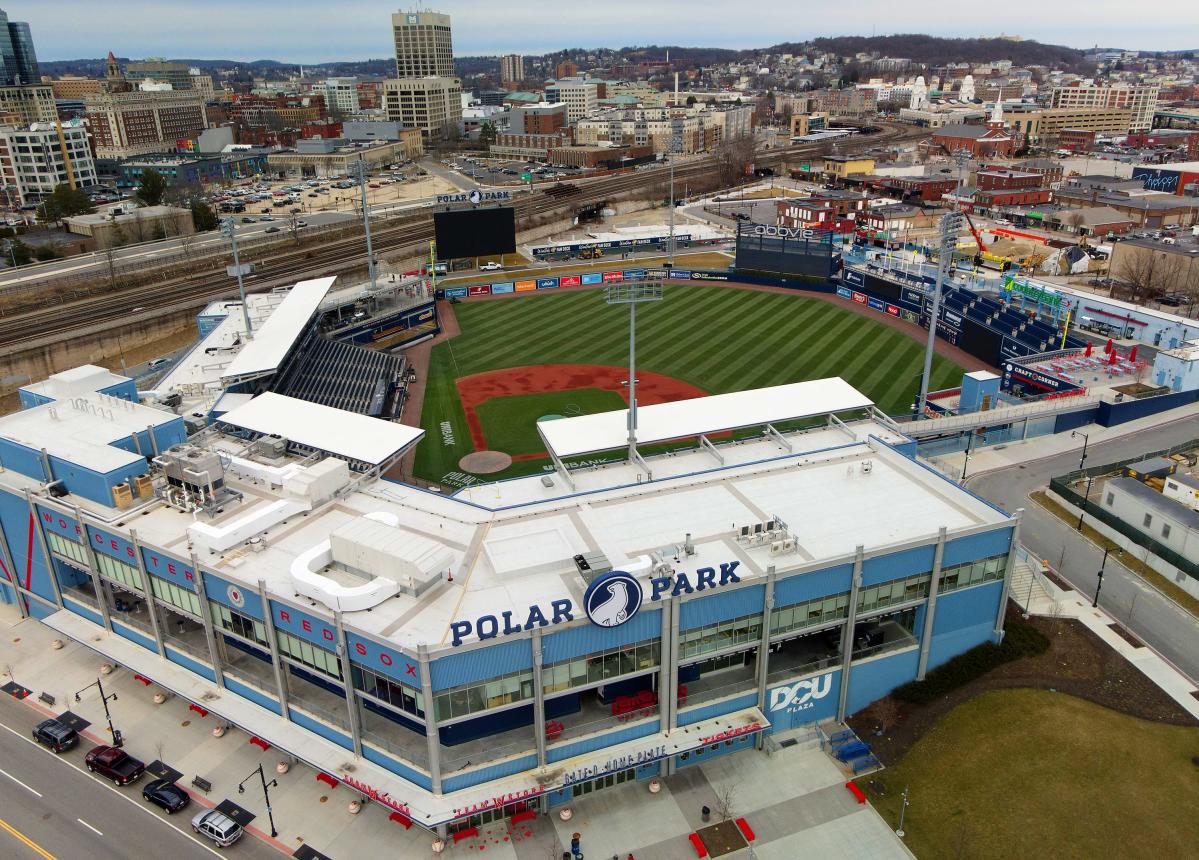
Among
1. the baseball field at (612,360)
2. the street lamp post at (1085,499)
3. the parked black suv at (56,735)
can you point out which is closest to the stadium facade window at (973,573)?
the street lamp post at (1085,499)

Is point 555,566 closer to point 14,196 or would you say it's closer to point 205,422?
point 205,422

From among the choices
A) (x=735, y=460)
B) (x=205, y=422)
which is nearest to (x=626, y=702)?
(x=735, y=460)

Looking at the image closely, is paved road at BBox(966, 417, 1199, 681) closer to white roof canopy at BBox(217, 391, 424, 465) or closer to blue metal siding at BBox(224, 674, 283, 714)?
white roof canopy at BBox(217, 391, 424, 465)

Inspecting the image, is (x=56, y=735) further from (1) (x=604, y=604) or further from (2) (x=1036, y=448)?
(2) (x=1036, y=448)

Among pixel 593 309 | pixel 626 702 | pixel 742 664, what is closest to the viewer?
pixel 626 702

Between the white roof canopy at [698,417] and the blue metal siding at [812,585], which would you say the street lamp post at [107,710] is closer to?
the white roof canopy at [698,417]
